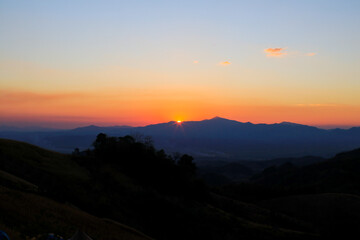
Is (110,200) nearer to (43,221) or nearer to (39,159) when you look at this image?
(39,159)

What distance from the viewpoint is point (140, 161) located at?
61094 millimetres

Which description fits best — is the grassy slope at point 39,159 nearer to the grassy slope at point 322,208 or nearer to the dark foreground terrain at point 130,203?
the dark foreground terrain at point 130,203

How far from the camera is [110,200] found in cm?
3488

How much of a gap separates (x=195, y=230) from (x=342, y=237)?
19.4 m

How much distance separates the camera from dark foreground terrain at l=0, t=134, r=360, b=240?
21.0 m

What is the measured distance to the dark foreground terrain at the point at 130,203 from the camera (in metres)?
21.0

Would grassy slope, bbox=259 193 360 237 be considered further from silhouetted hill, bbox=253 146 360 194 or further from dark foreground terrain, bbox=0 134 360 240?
silhouetted hill, bbox=253 146 360 194

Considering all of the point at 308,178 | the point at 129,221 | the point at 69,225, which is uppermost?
the point at 69,225

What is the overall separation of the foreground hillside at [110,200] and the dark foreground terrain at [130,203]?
0.32 feet

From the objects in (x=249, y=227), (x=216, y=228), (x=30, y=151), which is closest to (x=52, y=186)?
(x=30, y=151)

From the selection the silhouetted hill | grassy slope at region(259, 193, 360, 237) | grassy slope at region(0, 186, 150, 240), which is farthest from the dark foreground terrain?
the silhouetted hill

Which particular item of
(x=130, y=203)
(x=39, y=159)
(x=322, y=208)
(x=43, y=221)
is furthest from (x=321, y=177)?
(x=43, y=221)

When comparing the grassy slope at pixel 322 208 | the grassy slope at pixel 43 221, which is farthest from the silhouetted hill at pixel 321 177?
the grassy slope at pixel 43 221

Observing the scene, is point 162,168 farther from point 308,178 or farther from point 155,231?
point 308,178
